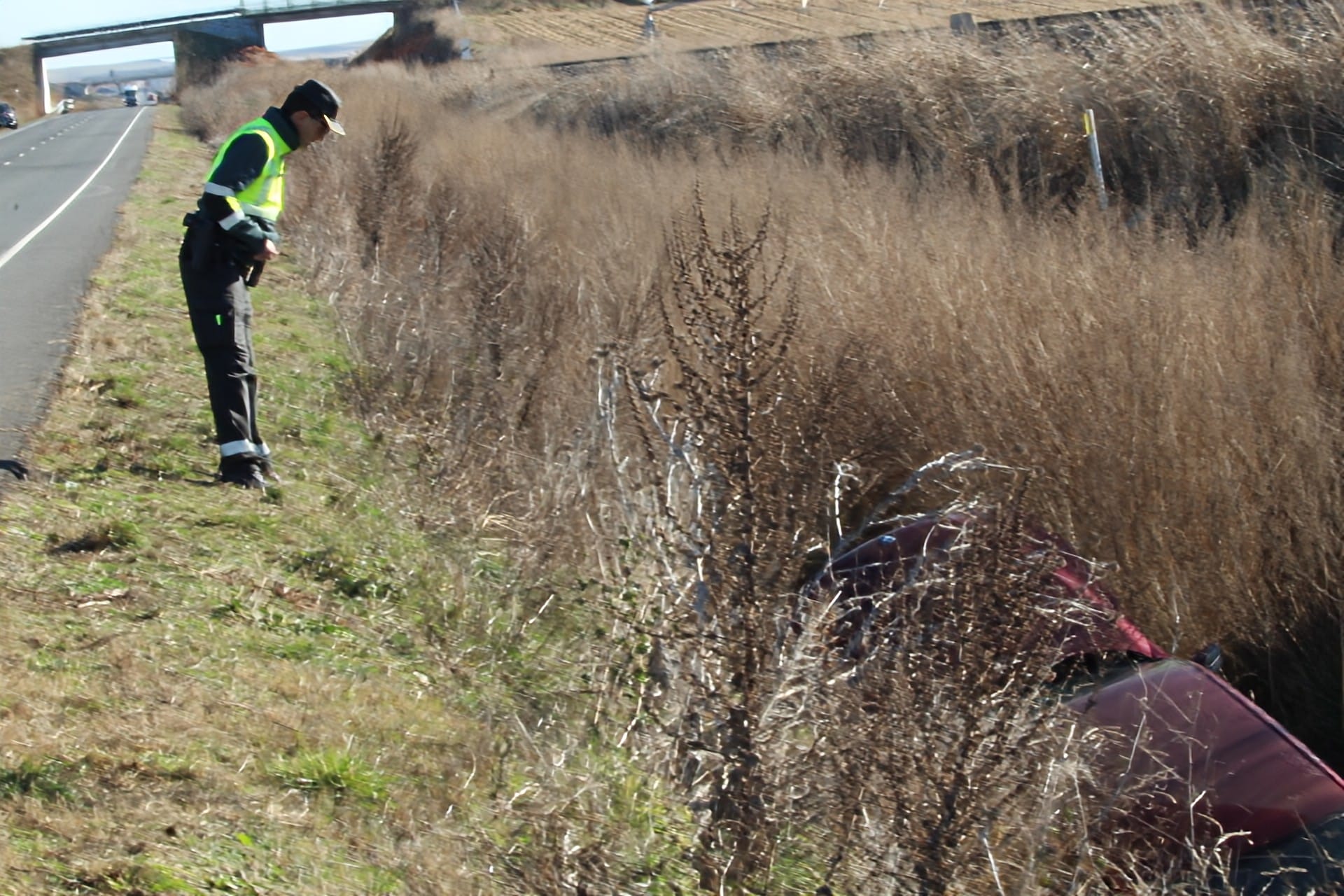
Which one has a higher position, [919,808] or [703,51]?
[703,51]

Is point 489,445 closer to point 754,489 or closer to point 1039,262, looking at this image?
point 1039,262

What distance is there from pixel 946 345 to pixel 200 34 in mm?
73135

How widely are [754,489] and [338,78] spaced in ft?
101

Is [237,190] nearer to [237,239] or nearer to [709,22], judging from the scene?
[237,239]

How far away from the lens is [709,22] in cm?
3919

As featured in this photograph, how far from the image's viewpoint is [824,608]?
416cm

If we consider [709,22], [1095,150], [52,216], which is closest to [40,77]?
[709,22]

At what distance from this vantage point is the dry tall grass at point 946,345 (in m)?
4.32

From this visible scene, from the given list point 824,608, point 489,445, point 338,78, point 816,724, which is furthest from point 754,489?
point 338,78

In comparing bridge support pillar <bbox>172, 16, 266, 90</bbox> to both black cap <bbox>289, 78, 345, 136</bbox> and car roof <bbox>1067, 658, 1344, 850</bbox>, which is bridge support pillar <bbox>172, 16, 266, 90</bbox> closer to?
black cap <bbox>289, 78, 345, 136</bbox>

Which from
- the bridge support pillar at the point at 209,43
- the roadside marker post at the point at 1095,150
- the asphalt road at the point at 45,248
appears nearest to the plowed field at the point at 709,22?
the roadside marker post at the point at 1095,150

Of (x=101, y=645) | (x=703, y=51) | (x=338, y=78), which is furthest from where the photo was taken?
(x=338, y=78)

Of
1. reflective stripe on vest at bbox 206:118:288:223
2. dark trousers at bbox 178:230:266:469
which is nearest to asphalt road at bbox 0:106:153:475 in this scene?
dark trousers at bbox 178:230:266:469

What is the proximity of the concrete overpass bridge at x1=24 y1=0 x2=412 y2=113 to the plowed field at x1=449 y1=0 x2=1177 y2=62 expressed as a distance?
42.3 feet
